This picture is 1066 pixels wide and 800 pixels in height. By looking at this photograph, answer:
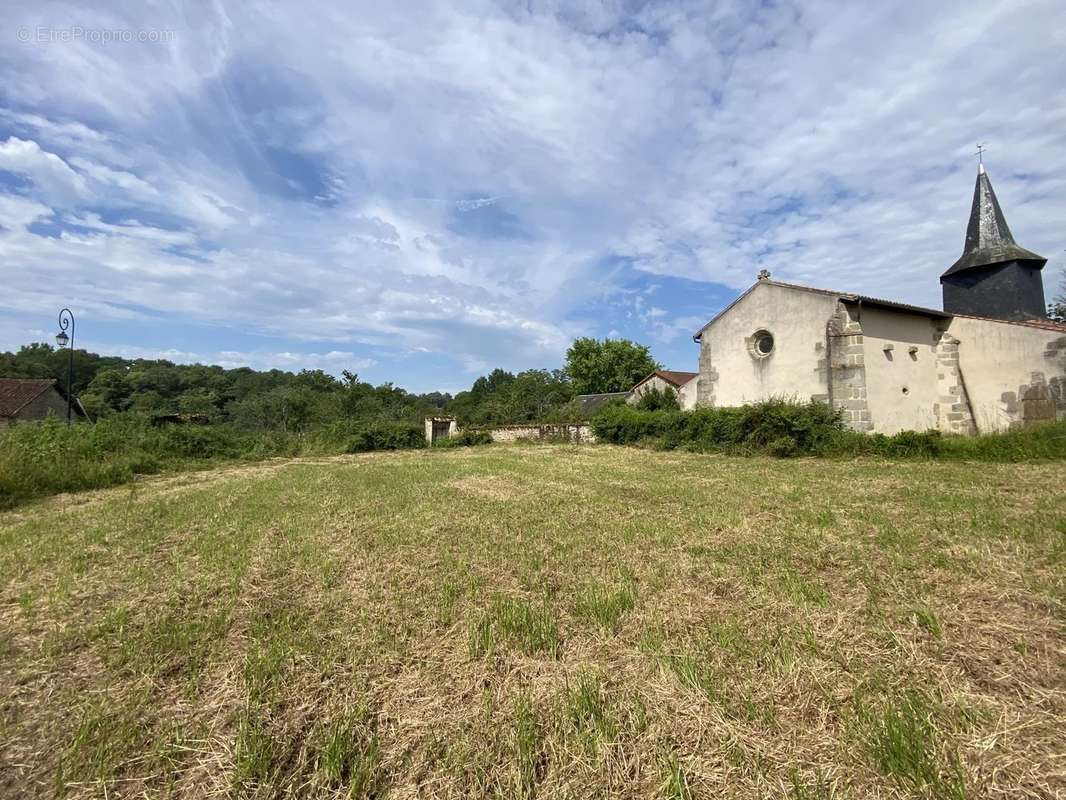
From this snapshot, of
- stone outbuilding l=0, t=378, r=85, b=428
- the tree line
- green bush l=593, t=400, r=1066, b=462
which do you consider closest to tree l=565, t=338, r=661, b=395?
the tree line

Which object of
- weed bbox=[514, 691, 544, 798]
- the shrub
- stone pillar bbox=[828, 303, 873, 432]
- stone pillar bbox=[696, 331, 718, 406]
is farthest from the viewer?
the shrub

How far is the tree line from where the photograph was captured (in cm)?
3177

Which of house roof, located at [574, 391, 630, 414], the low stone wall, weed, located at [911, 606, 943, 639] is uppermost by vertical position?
house roof, located at [574, 391, 630, 414]

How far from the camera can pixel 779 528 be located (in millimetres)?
5375

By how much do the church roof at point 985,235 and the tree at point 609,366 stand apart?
31.5 m

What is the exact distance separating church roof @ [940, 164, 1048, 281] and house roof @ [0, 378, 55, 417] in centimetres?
4541

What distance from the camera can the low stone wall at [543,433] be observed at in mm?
23203

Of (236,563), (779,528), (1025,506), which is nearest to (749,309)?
(1025,506)

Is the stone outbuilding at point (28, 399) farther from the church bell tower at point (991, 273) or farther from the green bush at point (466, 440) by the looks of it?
the church bell tower at point (991, 273)

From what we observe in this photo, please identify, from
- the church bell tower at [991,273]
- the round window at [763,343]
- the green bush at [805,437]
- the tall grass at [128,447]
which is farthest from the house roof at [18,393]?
the church bell tower at [991,273]

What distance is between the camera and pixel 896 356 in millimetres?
15836

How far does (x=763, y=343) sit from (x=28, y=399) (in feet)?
118

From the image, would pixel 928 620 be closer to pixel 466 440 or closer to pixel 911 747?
pixel 911 747

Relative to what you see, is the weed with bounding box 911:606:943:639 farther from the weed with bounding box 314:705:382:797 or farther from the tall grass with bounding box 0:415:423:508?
the tall grass with bounding box 0:415:423:508
